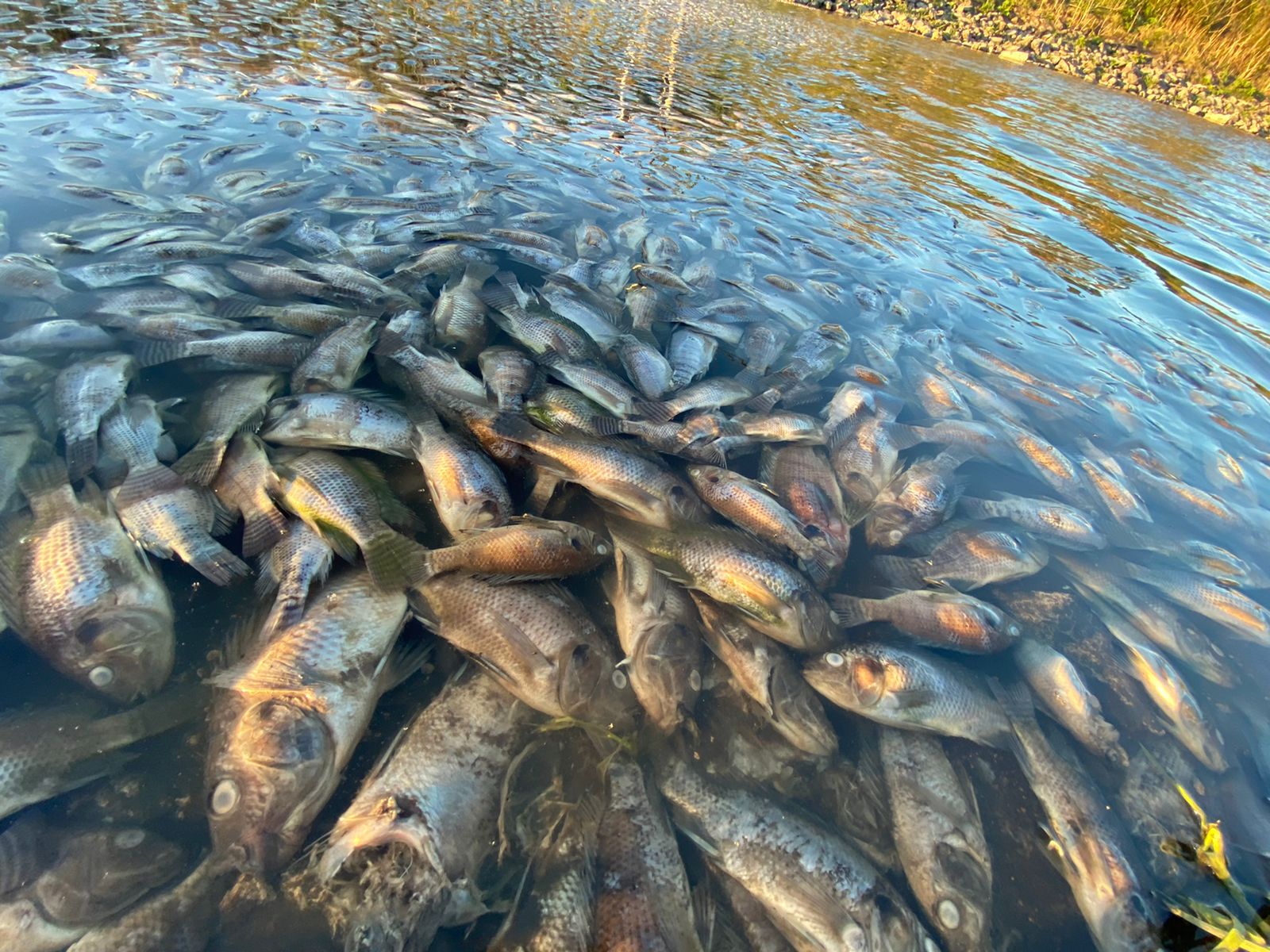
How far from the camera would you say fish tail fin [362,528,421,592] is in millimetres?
3117

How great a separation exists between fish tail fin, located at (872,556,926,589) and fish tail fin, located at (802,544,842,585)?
0.45 m

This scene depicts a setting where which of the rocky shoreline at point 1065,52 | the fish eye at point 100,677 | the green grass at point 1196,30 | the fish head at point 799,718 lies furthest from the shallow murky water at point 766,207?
the green grass at point 1196,30

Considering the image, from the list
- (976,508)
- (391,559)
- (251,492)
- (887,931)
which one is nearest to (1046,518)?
(976,508)

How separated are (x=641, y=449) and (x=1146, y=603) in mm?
3543

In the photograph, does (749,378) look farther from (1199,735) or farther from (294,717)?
(294,717)

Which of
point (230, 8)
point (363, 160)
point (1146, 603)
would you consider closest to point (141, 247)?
point (363, 160)

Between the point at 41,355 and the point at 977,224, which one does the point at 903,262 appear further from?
the point at 41,355

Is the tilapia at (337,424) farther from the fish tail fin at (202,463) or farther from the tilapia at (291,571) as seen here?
the tilapia at (291,571)

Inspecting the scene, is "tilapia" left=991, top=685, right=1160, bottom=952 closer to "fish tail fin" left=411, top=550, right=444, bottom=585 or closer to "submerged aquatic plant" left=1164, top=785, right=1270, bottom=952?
"submerged aquatic plant" left=1164, top=785, right=1270, bottom=952

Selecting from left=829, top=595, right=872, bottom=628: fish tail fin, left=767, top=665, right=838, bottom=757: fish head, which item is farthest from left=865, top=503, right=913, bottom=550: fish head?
left=767, top=665, right=838, bottom=757: fish head

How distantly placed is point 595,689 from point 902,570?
219 centimetres

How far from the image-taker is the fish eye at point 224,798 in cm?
249

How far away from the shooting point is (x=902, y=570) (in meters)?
3.98

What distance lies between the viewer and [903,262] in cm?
809
